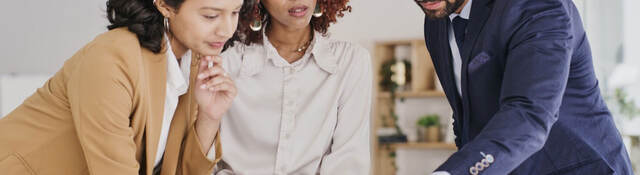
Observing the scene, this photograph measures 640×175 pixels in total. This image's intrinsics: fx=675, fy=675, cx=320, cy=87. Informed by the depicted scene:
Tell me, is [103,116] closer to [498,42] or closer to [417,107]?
[498,42]

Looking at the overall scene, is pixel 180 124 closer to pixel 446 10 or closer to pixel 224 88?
pixel 224 88

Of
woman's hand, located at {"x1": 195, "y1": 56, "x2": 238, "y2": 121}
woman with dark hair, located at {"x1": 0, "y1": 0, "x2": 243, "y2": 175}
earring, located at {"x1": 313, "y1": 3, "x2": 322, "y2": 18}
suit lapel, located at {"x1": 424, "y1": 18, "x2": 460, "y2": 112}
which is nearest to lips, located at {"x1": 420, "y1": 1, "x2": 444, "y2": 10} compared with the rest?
suit lapel, located at {"x1": 424, "y1": 18, "x2": 460, "y2": 112}

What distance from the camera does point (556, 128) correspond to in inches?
52.0

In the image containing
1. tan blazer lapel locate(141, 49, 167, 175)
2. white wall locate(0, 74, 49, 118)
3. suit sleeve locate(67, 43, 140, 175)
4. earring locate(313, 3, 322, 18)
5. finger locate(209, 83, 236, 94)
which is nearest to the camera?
suit sleeve locate(67, 43, 140, 175)

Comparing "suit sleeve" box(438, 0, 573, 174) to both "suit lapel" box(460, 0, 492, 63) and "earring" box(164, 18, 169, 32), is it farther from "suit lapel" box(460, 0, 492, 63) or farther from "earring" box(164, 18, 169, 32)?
"earring" box(164, 18, 169, 32)

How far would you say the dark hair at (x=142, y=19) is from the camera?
4.63ft

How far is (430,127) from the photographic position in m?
5.43

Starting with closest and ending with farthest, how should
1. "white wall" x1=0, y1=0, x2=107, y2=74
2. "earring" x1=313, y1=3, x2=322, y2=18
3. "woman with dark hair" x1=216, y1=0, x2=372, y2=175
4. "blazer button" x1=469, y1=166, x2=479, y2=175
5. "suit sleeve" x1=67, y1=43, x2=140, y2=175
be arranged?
"blazer button" x1=469, y1=166, x2=479, y2=175
"suit sleeve" x1=67, y1=43, x2=140, y2=175
"woman with dark hair" x1=216, y1=0, x2=372, y2=175
"earring" x1=313, y1=3, x2=322, y2=18
"white wall" x1=0, y1=0, x2=107, y2=74

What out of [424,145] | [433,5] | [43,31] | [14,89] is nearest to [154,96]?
[433,5]

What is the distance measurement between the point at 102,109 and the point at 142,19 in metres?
0.24

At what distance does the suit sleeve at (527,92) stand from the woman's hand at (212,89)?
0.68m

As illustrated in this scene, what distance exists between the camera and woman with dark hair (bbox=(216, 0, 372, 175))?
1906 millimetres

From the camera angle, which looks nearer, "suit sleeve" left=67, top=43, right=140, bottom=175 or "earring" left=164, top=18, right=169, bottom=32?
"suit sleeve" left=67, top=43, right=140, bottom=175

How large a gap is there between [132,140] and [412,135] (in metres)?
4.47
